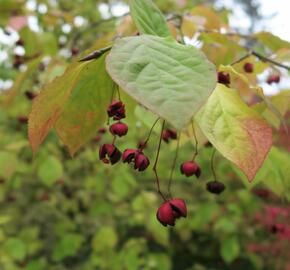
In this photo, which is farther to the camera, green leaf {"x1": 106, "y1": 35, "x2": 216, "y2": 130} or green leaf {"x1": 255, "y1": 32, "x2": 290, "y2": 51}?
green leaf {"x1": 255, "y1": 32, "x2": 290, "y2": 51}

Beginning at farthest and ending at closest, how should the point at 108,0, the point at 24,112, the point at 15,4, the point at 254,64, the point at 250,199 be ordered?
the point at 108,0 → the point at 250,199 → the point at 24,112 → the point at 15,4 → the point at 254,64

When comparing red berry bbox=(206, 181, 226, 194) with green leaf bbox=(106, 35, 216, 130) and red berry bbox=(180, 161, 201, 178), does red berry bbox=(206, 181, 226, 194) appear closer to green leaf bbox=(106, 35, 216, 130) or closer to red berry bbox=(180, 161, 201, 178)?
red berry bbox=(180, 161, 201, 178)

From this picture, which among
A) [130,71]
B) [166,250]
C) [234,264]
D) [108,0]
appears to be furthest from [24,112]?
[234,264]

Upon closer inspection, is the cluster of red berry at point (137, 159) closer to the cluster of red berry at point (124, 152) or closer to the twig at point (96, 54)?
the cluster of red berry at point (124, 152)

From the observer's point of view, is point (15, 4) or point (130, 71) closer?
point (130, 71)

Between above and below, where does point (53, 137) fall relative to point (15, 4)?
below

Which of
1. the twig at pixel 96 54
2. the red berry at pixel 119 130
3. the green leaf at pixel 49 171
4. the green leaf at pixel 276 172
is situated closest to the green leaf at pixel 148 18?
the twig at pixel 96 54

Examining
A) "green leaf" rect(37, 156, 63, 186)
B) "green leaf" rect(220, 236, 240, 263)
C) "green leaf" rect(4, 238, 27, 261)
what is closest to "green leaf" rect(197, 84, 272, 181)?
"green leaf" rect(37, 156, 63, 186)

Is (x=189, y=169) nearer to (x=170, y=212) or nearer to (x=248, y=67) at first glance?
(x=170, y=212)

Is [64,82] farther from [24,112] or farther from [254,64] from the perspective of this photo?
[24,112]
